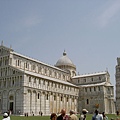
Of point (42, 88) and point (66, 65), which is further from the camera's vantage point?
point (66, 65)

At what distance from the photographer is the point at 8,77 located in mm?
47656

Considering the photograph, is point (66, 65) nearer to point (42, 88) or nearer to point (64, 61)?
point (64, 61)

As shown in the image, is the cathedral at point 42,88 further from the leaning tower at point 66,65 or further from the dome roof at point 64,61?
the dome roof at point 64,61

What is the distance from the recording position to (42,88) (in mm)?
49375

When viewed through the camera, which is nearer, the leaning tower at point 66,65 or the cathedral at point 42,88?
the cathedral at point 42,88

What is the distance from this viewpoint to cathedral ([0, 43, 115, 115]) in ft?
148

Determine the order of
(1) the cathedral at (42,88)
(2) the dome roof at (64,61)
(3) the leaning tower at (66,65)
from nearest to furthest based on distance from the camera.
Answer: (1) the cathedral at (42,88) < (3) the leaning tower at (66,65) < (2) the dome roof at (64,61)

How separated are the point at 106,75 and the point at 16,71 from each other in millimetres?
32118

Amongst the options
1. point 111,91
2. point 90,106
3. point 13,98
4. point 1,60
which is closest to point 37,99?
point 13,98

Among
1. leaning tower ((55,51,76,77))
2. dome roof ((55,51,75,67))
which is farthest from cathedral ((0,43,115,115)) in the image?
dome roof ((55,51,75,67))

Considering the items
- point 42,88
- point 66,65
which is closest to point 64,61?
point 66,65

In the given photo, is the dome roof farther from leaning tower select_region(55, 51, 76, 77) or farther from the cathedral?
the cathedral

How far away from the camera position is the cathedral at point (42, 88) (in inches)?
1777

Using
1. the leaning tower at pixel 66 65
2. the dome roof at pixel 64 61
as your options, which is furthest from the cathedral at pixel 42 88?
the dome roof at pixel 64 61
